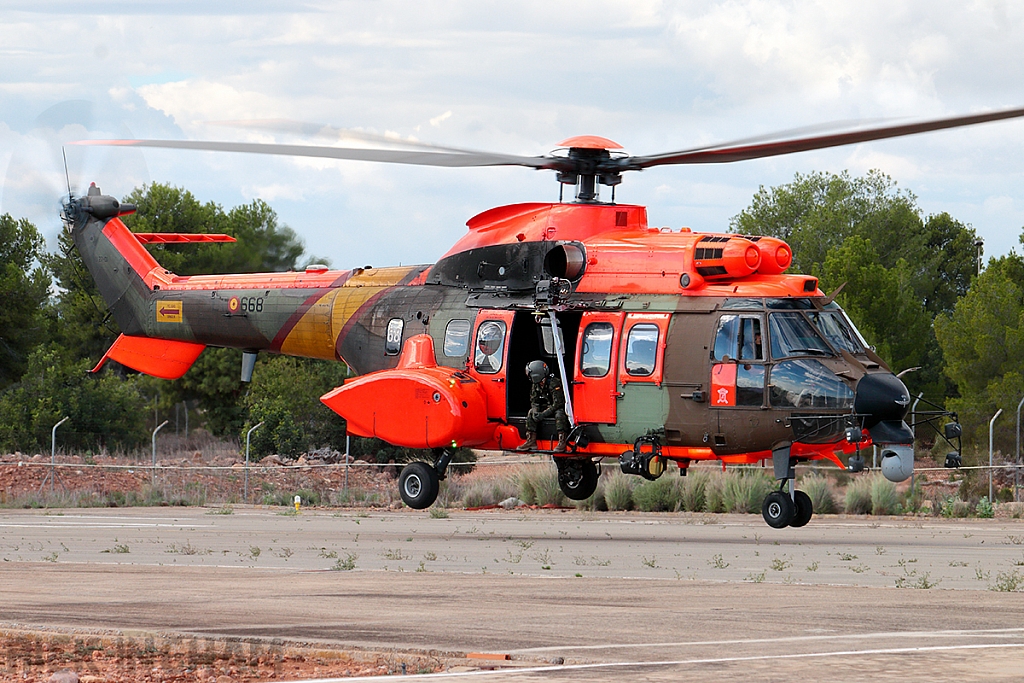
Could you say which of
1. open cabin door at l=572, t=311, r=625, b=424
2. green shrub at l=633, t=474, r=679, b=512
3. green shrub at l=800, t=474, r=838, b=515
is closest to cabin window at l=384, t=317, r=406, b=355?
open cabin door at l=572, t=311, r=625, b=424

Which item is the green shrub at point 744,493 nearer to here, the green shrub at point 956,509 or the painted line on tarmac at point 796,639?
the green shrub at point 956,509

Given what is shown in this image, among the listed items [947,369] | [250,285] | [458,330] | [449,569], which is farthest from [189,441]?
[449,569]

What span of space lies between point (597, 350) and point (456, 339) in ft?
9.12

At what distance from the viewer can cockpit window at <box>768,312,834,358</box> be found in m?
21.0

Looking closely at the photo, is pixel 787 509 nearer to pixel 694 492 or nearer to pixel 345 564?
pixel 345 564

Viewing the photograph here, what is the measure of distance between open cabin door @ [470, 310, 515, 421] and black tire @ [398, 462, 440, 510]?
1.45 meters

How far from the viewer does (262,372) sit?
5609cm

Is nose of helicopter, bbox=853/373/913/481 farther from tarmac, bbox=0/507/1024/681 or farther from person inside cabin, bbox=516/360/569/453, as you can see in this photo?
person inside cabin, bbox=516/360/569/453

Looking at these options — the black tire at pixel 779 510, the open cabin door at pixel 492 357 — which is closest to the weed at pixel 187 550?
the open cabin door at pixel 492 357

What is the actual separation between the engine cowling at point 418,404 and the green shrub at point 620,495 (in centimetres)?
773

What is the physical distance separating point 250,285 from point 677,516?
9424mm

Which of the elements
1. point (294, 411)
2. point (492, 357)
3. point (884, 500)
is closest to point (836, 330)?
point (492, 357)

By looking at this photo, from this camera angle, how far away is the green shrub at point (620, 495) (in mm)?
31344

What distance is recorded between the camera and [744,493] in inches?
1201
